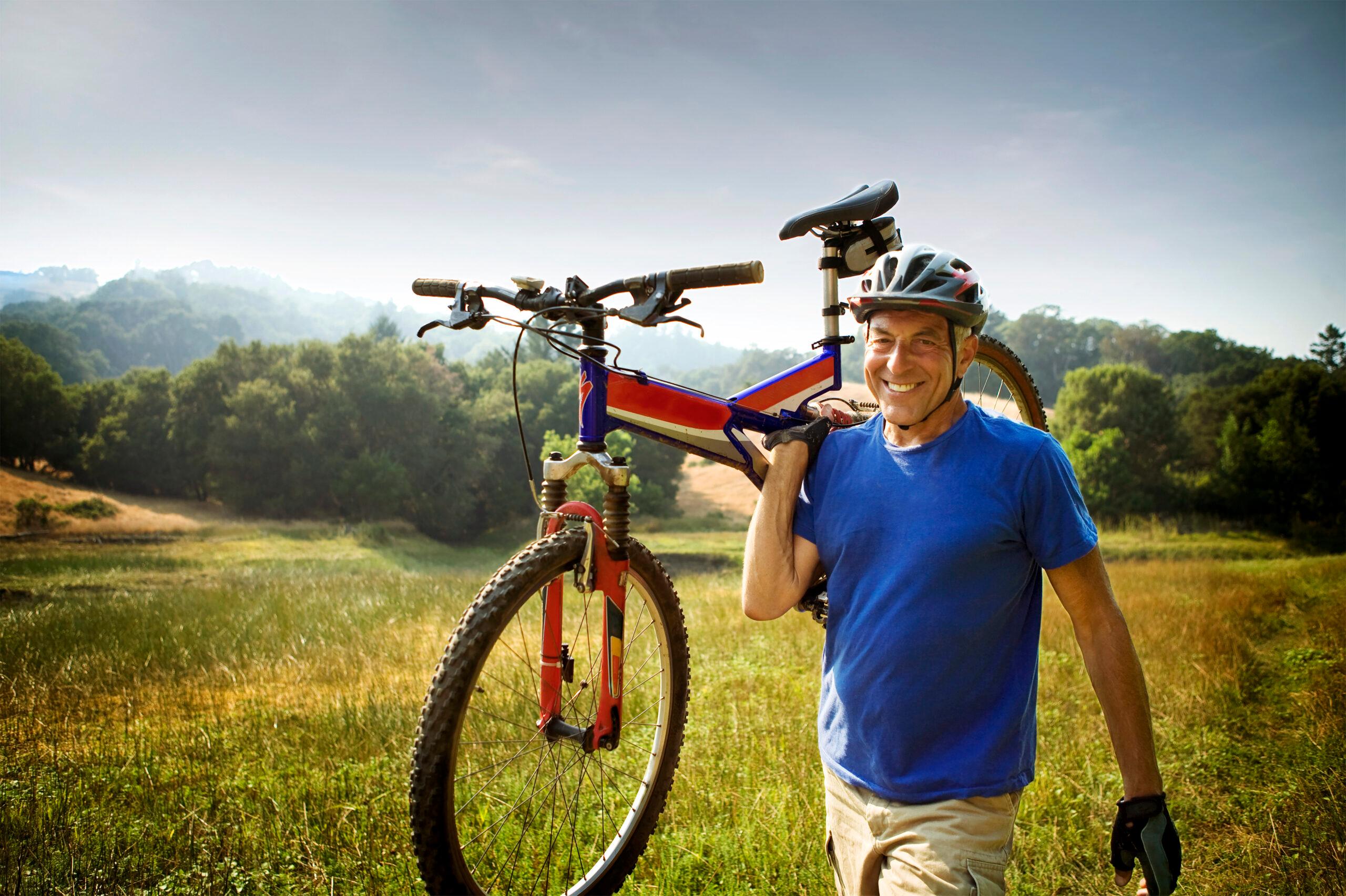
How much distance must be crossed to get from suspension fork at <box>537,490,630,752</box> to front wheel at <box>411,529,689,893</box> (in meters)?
0.05

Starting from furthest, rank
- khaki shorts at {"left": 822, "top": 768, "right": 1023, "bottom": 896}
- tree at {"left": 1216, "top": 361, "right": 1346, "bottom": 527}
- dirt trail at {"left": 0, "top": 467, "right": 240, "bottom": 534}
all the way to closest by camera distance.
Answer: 1. tree at {"left": 1216, "top": 361, "right": 1346, "bottom": 527}
2. dirt trail at {"left": 0, "top": 467, "right": 240, "bottom": 534}
3. khaki shorts at {"left": 822, "top": 768, "right": 1023, "bottom": 896}

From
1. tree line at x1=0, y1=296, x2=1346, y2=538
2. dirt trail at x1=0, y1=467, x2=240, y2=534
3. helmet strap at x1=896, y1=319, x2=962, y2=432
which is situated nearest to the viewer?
helmet strap at x1=896, y1=319, x2=962, y2=432

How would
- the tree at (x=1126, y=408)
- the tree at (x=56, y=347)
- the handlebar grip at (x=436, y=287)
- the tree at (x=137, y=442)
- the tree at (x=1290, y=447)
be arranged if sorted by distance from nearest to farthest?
the handlebar grip at (x=436, y=287) < the tree at (x=56, y=347) < the tree at (x=137, y=442) < the tree at (x=1290, y=447) < the tree at (x=1126, y=408)

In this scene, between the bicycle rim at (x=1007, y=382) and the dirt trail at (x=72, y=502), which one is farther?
the dirt trail at (x=72, y=502)

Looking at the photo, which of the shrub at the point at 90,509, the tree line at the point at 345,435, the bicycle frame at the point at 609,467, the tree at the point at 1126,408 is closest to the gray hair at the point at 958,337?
the bicycle frame at the point at 609,467

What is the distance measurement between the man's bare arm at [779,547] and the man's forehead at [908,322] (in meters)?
0.46

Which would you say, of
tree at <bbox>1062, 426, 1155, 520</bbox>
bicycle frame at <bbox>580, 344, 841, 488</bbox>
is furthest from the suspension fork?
tree at <bbox>1062, 426, 1155, 520</bbox>

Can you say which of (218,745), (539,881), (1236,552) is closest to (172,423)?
(218,745)

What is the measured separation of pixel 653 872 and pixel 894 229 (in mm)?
3423

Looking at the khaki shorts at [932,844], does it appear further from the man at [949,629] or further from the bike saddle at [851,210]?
the bike saddle at [851,210]

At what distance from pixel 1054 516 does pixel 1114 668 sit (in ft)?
1.44

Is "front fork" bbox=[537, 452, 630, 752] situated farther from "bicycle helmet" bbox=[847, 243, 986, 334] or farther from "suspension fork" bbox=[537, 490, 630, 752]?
"bicycle helmet" bbox=[847, 243, 986, 334]

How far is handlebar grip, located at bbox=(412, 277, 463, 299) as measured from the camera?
9.55 ft

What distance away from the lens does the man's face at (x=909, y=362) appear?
6.72 ft
